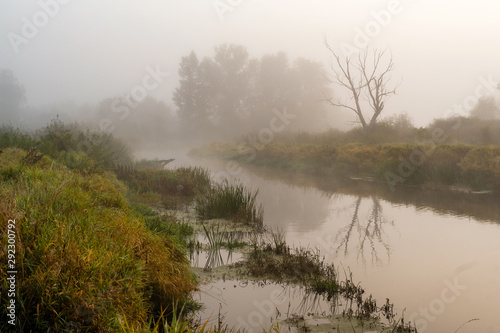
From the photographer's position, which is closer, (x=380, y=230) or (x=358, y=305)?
(x=358, y=305)

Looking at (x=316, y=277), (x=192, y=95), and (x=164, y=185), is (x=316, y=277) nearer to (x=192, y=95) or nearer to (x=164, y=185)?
(x=164, y=185)

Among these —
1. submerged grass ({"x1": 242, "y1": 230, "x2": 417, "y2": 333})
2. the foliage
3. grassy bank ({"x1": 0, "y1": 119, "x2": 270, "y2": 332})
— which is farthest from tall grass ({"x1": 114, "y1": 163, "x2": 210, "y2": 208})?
the foliage

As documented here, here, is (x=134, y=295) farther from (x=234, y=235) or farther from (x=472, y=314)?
(x=234, y=235)

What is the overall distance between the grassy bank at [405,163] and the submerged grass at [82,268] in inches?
496

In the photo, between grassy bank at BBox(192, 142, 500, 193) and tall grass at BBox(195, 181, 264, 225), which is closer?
tall grass at BBox(195, 181, 264, 225)

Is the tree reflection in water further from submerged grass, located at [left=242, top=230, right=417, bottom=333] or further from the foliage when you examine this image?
the foliage

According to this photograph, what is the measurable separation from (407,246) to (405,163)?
409 inches

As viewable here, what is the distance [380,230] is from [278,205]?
12.9 feet

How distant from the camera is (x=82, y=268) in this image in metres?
3.74

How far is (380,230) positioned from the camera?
9.52 meters

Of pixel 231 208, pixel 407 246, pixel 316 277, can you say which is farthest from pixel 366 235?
pixel 316 277

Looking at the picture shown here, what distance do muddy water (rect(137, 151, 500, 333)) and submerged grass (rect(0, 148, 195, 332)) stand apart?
2.88ft

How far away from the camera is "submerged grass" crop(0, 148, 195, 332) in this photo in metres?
3.39

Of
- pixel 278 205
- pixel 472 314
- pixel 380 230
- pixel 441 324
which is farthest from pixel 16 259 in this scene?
pixel 278 205
